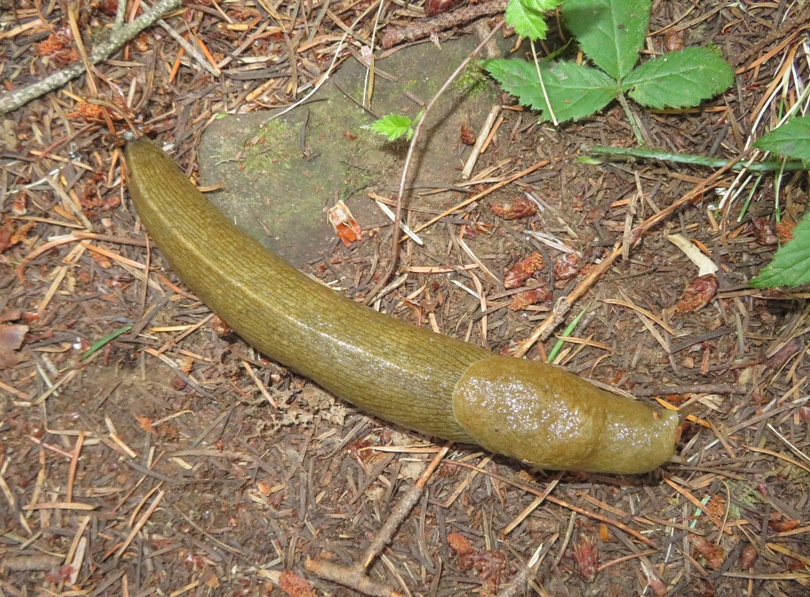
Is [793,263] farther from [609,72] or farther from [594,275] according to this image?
[609,72]

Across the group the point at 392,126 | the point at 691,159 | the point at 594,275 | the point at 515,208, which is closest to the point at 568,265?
the point at 594,275

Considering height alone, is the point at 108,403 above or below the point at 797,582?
above

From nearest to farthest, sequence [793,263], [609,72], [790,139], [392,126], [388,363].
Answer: [793,263] < [790,139] < [388,363] < [392,126] < [609,72]

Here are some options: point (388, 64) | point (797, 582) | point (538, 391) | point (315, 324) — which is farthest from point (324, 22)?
point (797, 582)

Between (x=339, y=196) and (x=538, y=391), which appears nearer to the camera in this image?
(x=538, y=391)

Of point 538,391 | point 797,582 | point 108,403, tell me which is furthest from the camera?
point 108,403

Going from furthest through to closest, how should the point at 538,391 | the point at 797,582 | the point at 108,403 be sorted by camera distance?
the point at 108,403 → the point at 797,582 → the point at 538,391

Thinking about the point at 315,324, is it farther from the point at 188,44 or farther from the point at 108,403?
the point at 188,44
